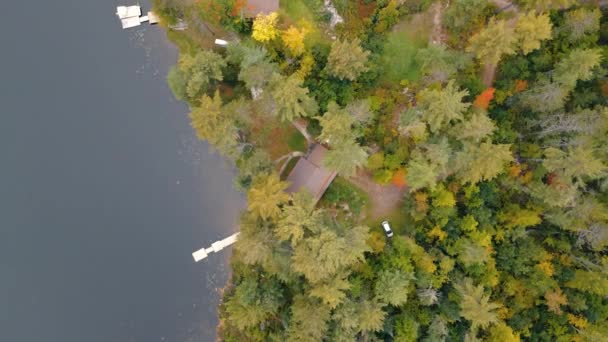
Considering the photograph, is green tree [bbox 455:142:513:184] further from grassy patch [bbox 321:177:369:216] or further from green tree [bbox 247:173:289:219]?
green tree [bbox 247:173:289:219]

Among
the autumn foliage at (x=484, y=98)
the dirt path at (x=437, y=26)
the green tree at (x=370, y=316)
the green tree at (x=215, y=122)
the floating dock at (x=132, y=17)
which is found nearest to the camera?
the green tree at (x=370, y=316)

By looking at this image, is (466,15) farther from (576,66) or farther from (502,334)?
(502,334)

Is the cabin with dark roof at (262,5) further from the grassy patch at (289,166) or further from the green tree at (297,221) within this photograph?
the green tree at (297,221)

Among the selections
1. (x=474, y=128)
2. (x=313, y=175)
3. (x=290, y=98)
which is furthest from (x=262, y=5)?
(x=474, y=128)

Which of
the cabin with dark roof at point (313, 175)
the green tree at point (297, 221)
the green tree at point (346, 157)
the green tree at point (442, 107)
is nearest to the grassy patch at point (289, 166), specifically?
the cabin with dark roof at point (313, 175)

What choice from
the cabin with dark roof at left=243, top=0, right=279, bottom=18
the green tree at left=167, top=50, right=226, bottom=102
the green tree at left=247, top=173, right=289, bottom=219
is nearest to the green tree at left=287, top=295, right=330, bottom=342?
the green tree at left=247, top=173, right=289, bottom=219

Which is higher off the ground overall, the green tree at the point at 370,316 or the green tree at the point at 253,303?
the green tree at the point at 370,316

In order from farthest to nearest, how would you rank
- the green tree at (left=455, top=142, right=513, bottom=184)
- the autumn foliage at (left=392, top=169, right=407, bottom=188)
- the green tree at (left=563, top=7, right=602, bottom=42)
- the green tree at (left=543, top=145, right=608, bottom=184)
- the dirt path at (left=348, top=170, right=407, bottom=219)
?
1. the dirt path at (left=348, top=170, right=407, bottom=219)
2. the autumn foliage at (left=392, top=169, right=407, bottom=188)
3. the green tree at (left=563, top=7, right=602, bottom=42)
4. the green tree at (left=455, top=142, right=513, bottom=184)
5. the green tree at (left=543, top=145, right=608, bottom=184)
